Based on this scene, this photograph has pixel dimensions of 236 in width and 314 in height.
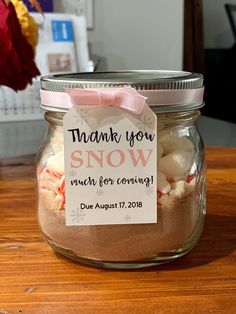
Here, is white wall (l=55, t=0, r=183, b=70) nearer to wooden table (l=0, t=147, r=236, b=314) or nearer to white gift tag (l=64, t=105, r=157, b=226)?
wooden table (l=0, t=147, r=236, b=314)

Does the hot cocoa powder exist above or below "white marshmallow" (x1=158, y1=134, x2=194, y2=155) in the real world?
below

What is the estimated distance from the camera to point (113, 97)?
0.43 metres

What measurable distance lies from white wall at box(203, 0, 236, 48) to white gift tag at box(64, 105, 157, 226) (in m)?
2.67

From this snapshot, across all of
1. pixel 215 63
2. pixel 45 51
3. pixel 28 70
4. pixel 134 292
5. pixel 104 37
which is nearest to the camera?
pixel 134 292

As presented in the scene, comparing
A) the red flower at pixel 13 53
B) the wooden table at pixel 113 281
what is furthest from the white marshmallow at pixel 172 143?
the red flower at pixel 13 53

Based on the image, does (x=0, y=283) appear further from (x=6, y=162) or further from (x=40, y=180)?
(x=6, y=162)

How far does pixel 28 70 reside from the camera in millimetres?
907

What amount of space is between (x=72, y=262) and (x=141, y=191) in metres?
0.10

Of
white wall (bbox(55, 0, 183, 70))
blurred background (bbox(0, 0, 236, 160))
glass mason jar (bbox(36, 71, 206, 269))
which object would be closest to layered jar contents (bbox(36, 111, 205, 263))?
glass mason jar (bbox(36, 71, 206, 269))

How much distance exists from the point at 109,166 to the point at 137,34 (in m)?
1.47

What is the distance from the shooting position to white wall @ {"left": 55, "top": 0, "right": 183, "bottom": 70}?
179cm

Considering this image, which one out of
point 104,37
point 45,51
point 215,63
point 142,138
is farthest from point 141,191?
point 215,63

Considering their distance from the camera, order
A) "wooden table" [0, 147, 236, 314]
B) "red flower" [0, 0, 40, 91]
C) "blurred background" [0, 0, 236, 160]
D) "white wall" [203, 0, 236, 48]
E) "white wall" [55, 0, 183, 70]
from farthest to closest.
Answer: "white wall" [203, 0, 236, 48] → "white wall" [55, 0, 183, 70] → "blurred background" [0, 0, 236, 160] → "red flower" [0, 0, 40, 91] → "wooden table" [0, 147, 236, 314]

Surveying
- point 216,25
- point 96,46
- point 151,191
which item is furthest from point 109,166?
point 216,25
